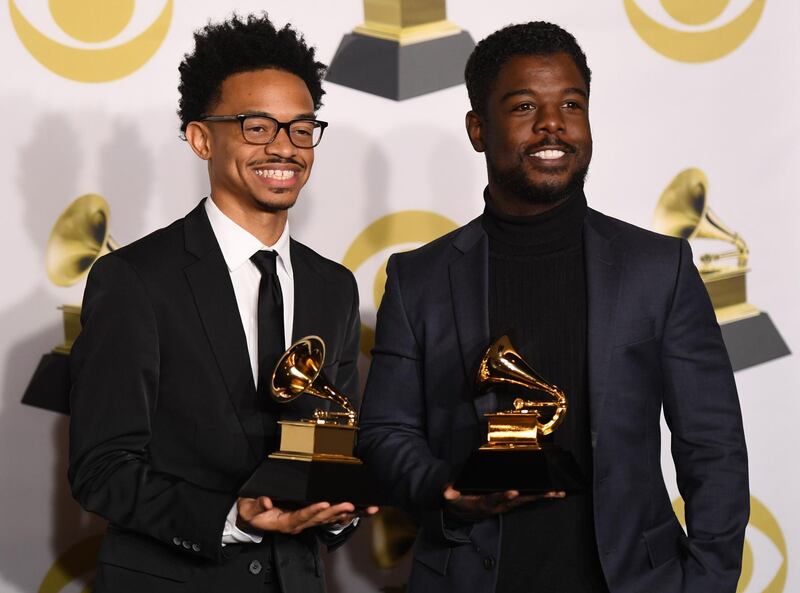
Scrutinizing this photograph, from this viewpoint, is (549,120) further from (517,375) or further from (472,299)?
(517,375)

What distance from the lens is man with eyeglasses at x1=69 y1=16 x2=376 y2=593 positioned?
6.58ft

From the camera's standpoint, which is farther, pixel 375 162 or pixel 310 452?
pixel 375 162

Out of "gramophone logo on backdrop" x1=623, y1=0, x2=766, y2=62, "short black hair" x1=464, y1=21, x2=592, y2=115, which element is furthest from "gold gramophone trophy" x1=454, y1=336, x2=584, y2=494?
"gramophone logo on backdrop" x1=623, y1=0, x2=766, y2=62

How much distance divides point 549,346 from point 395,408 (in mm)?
287

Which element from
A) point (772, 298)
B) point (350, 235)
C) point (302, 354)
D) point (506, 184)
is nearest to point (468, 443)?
point (302, 354)

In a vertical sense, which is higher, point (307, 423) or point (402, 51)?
point (402, 51)

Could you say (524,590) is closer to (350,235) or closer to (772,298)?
(350,235)

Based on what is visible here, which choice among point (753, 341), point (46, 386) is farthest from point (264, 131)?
point (753, 341)

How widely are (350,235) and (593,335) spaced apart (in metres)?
1.27

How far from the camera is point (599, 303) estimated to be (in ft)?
6.42

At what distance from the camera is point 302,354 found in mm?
2047

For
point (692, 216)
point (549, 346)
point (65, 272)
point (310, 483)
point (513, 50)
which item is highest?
point (513, 50)

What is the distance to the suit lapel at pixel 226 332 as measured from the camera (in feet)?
6.92

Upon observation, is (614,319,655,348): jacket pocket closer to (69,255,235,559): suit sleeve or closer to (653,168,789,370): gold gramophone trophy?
(69,255,235,559): suit sleeve
